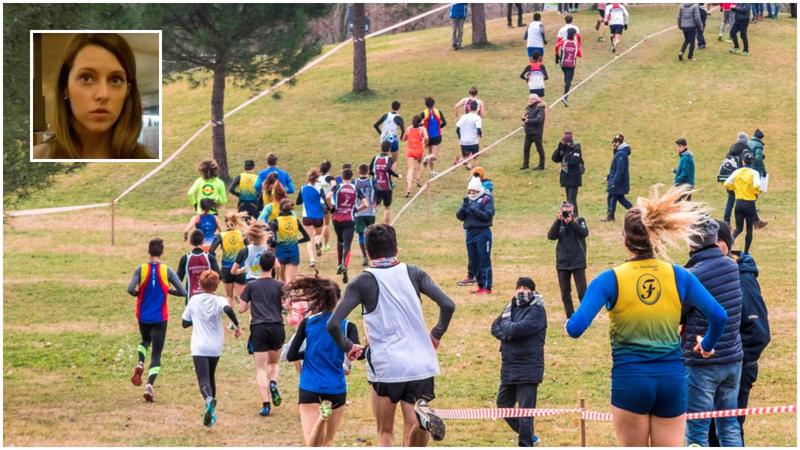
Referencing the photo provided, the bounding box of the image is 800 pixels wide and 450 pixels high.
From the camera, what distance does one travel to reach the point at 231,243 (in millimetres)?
16672

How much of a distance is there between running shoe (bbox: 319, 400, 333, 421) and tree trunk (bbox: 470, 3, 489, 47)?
3306 centimetres

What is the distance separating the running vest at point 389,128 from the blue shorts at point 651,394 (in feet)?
62.9

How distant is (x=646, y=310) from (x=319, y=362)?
2.83m

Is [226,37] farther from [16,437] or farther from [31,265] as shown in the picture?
[16,437]

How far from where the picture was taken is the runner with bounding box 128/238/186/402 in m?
13.6

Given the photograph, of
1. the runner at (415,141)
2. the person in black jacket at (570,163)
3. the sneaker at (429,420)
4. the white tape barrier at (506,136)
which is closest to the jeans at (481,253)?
the person in black jacket at (570,163)

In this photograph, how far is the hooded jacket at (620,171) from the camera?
76.2 feet

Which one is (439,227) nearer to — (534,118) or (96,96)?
(534,118)

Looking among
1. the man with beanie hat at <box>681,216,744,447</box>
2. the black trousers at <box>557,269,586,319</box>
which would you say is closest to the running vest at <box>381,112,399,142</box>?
the black trousers at <box>557,269,586,319</box>

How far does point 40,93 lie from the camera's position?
12.8m

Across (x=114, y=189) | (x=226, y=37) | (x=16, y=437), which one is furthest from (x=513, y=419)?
(x=114, y=189)

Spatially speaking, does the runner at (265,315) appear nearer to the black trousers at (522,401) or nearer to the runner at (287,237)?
the black trousers at (522,401)

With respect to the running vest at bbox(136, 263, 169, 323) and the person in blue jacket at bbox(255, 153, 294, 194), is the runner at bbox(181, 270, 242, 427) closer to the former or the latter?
→ the running vest at bbox(136, 263, 169, 323)

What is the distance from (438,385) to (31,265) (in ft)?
40.6
